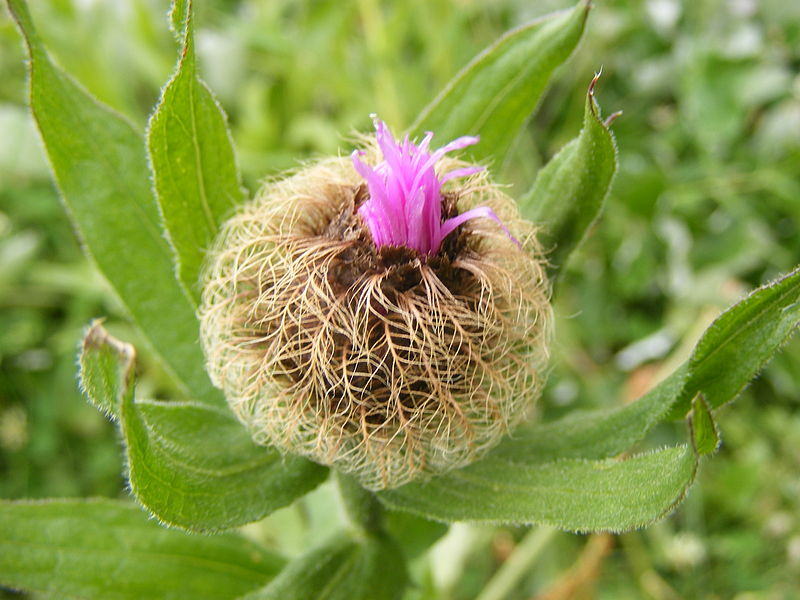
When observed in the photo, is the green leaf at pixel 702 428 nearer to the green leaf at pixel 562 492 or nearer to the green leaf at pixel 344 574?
the green leaf at pixel 562 492

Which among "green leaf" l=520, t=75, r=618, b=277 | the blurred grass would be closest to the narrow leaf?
"green leaf" l=520, t=75, r=618, b=277

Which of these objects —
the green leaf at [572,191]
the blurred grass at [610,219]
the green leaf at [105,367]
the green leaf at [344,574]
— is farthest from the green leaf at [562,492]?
the blurred grass at [610,219]

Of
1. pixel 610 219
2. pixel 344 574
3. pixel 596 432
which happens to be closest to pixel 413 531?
pixel 344 574

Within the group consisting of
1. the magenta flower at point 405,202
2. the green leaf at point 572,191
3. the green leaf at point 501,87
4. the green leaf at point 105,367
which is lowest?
the green leaf at point 572,191

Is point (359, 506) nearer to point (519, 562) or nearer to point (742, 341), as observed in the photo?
point (742, 341)

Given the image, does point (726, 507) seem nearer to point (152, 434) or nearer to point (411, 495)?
point (411, 495)
